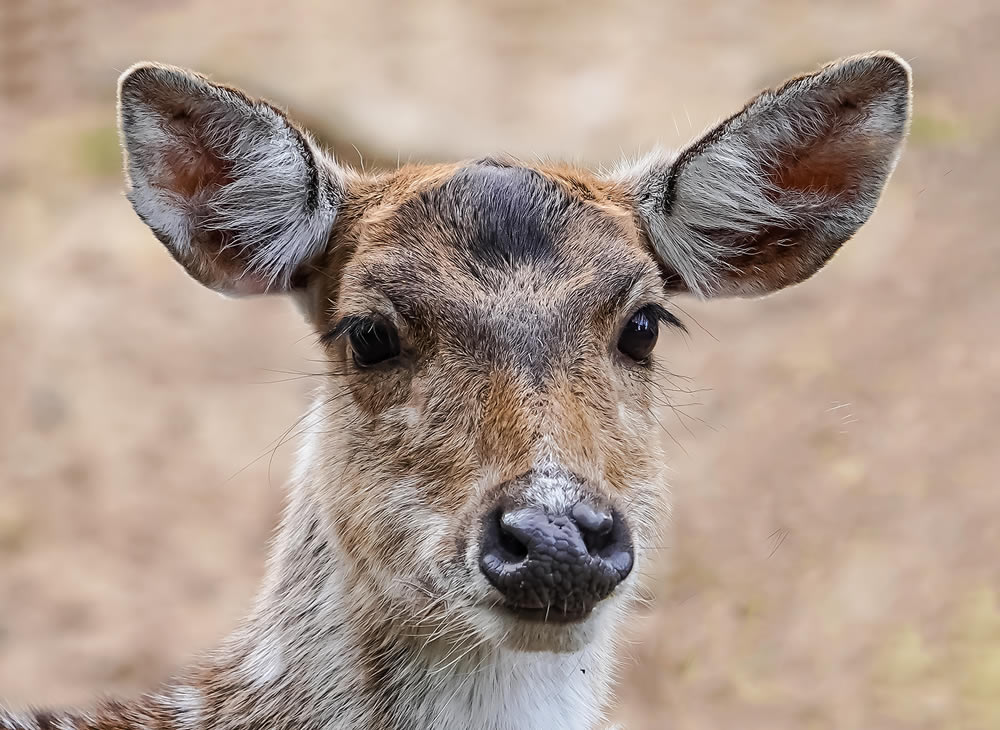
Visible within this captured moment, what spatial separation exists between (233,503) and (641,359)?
232 inches

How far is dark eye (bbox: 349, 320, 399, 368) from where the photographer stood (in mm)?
4426

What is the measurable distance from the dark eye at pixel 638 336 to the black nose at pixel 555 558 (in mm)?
924

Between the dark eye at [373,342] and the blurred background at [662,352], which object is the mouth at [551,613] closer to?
the dark eye at [373,342]

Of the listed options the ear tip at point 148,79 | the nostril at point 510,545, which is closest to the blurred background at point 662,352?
the nostril at point 510,545

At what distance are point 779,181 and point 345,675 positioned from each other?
7.87 ft

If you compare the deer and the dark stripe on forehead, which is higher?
the dark stripe on forehead

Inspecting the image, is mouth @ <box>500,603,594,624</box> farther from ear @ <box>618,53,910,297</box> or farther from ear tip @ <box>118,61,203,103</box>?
ear tip @ <box>118,61,203,103</box>

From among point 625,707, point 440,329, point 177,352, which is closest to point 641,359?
point 440,329

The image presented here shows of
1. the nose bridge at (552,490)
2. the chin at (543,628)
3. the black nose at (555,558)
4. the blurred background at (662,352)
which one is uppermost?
the nose bridge at (552,490)

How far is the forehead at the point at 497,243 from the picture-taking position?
4.36 m

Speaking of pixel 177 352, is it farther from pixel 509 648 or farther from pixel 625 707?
pixel 509 648

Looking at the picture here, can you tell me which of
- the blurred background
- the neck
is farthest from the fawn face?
the blurred background

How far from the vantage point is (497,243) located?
4461 mm

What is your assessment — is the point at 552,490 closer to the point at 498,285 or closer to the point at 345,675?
the point at 498,285
